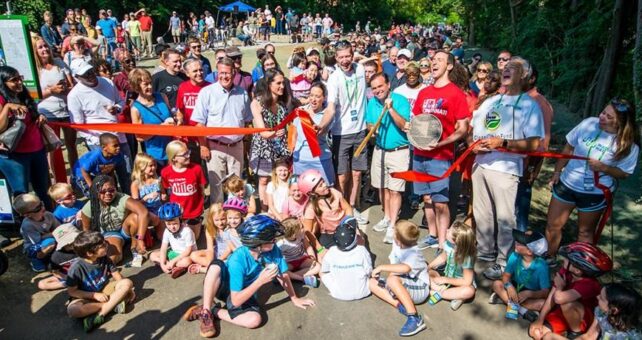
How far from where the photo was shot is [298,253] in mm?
4871

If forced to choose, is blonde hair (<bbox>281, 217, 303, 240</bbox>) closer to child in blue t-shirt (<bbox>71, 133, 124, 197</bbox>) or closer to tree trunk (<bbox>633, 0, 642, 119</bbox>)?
child in blue t-shirt (<bbox>71, 133, 124, 197</bbox>)

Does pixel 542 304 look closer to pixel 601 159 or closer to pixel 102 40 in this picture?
pixel 601 159

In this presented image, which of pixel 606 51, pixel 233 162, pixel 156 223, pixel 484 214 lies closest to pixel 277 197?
pixel 233 162

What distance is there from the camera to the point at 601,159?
4.23 m

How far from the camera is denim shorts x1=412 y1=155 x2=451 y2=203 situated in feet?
16.4

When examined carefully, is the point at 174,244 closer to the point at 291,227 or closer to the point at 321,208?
the point at 291,227

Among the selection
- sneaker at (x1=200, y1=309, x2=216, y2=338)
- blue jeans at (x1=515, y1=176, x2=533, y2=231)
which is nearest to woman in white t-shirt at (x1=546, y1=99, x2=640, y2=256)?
blue jeans at (x1=515, y1=176, x2=533, y2=231)

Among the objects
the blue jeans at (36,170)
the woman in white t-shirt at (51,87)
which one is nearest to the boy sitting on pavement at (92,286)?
the blue jeans at (36,170)

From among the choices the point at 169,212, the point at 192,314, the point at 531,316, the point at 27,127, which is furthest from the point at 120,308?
the point at 531,316

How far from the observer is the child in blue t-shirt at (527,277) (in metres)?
4.09

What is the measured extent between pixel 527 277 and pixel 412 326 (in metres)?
1.19

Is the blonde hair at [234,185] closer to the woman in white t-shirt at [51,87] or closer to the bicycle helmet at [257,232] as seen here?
the bicycle helmet at [257,232]

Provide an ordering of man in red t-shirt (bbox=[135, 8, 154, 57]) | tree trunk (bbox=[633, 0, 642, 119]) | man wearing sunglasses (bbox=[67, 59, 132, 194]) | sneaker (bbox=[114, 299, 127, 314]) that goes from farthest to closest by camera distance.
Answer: man in red t-shirt (bbox=[135, 8, 154, 57]) < tree trunk (bbox=[633, 0, 642, 119]) < man wearing sunglasses (bbox=[67, 59, 132, 194]) < sneaker (bbox=[114, 299, 127, 314])

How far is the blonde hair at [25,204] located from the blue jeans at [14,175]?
713 mm
